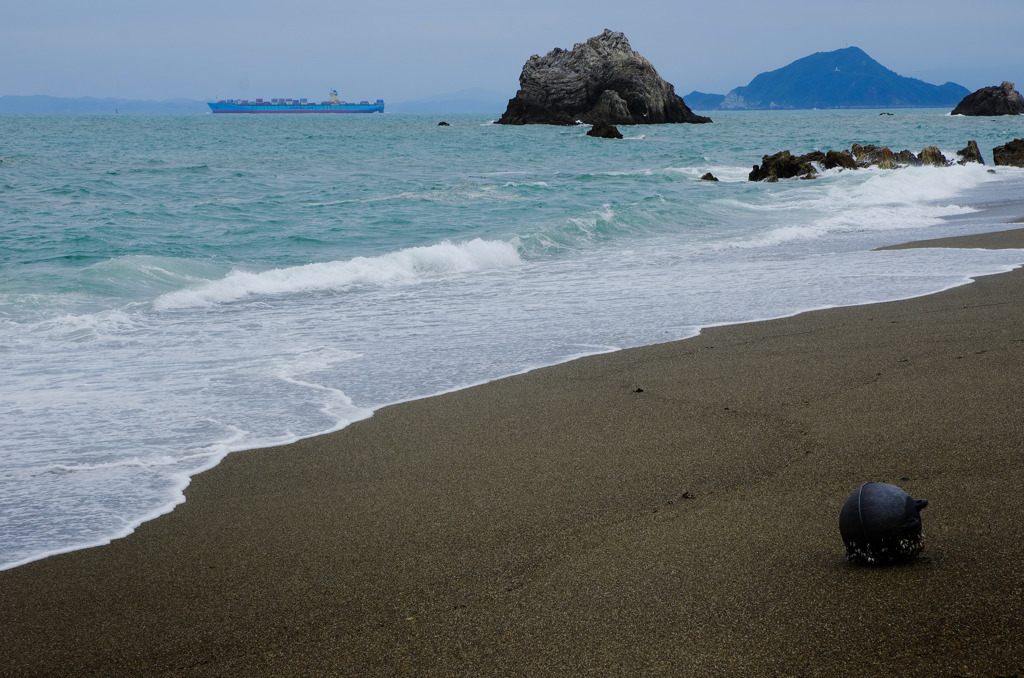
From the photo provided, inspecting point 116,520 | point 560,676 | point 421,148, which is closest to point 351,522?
point 116,520

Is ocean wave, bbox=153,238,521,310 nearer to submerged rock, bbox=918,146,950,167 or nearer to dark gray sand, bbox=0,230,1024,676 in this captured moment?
dark gray sand, bbox=0,230,1024,676

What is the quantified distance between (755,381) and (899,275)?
15.4ft

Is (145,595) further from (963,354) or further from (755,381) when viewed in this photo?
(963,354)

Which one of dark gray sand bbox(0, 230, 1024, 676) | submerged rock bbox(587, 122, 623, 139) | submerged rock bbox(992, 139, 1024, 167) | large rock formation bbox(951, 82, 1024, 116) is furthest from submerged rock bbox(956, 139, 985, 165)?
large rock formation bbox(951, 82, 1024, 116)

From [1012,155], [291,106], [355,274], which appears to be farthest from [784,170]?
[291,106]

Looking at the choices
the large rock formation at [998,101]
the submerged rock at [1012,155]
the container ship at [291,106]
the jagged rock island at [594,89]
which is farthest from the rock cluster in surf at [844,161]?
the container ship at [291,106]

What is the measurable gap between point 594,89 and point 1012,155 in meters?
58.9

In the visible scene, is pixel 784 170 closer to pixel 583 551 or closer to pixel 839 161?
pixel 839 161

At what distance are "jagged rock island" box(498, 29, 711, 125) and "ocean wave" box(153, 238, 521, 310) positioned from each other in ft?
227

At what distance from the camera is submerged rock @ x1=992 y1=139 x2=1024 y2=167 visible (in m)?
28.5

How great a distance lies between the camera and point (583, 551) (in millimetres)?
3051

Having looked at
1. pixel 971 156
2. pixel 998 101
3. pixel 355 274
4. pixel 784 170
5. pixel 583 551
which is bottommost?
pixel 583 551

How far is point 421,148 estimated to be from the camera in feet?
147

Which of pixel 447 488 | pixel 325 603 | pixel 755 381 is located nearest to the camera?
pixel 325 603
